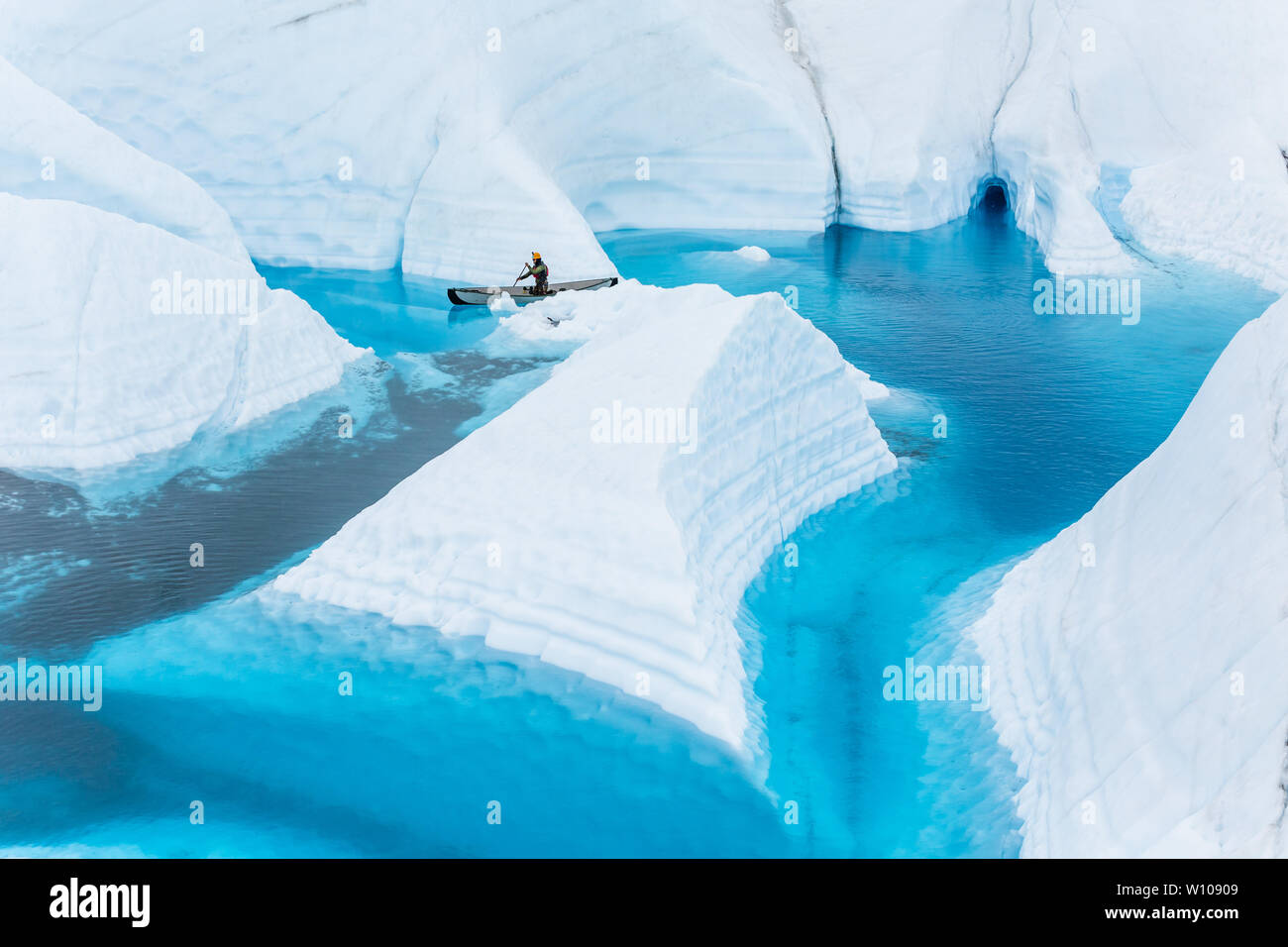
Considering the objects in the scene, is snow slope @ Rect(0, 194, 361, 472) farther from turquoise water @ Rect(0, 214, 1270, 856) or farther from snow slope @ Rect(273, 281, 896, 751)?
snow slope @ Rect(273, 281, 896, 751)

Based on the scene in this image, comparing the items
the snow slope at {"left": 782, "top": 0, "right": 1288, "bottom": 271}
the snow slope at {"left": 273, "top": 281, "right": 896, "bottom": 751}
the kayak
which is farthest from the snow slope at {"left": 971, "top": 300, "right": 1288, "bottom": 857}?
the snow slope at {"left": 782, "top": 0, "right": 1288, "bottom": 271}

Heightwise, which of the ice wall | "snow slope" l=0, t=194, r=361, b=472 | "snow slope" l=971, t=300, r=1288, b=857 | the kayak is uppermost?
the ice wall

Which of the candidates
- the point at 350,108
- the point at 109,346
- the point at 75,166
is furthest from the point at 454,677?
the point at 350,108

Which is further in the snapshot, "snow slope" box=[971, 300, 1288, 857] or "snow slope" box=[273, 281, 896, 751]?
"snow slope" box=[273, 281, 896, 751]

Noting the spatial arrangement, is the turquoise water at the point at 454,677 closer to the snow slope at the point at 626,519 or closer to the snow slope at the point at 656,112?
the snow slope at the point at 626,519

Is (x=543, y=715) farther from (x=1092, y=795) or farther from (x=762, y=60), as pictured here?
(x=762, y=60)

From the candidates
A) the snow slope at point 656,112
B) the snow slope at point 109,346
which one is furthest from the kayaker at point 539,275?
the snow slope at point 109,346

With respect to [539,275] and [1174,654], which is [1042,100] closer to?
[539,275]
